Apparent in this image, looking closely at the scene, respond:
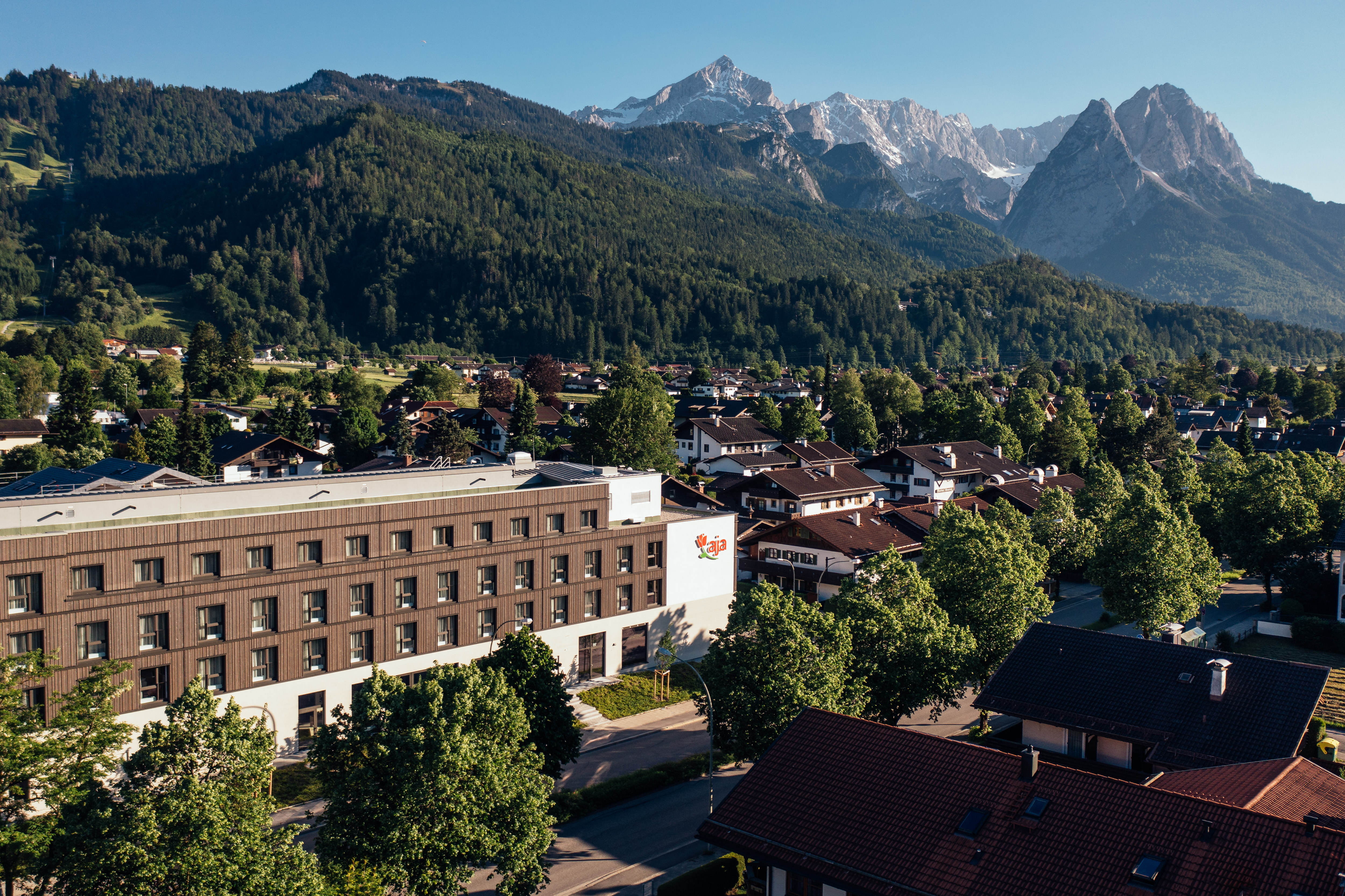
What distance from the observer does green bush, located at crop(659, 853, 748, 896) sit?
1271 inches

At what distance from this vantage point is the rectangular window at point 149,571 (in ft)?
130

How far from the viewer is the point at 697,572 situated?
2355 inches

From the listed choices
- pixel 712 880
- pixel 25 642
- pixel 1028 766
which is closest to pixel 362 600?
pixel 25 642

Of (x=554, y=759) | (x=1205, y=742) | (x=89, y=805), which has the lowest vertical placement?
(x=554, y=759)

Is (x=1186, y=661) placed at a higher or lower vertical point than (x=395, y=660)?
higher

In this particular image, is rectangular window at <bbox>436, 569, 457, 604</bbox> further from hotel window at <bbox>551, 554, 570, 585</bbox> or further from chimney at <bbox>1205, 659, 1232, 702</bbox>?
chimney at <bbox>1205, 659, 1232, 702</bbox>

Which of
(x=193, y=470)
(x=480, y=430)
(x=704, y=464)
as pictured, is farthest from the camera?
(x=480, y=430)

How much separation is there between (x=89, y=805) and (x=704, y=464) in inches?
4099

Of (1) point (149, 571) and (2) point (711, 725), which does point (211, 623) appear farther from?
(2) point (711, 725)

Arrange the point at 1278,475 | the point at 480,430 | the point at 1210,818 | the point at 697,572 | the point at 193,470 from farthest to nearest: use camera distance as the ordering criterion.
Answer: the point at 480,430 → the point at 193,470 → the point at 1278,475 → the point at 697,572 → the point at 1210,818

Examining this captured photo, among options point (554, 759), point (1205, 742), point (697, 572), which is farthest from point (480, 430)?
point (1205, 742)

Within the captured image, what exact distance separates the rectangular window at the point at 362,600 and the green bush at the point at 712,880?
818 inches

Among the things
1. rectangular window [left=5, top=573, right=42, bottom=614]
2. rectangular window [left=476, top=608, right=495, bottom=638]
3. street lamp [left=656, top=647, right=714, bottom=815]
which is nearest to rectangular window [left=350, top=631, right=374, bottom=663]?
rectangular window [left=476, top=608, right=495, bottom=638]

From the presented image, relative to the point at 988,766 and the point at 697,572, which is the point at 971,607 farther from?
the point at 988,766
